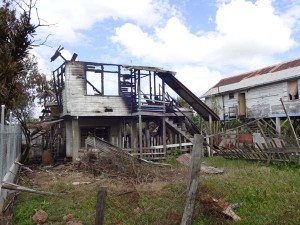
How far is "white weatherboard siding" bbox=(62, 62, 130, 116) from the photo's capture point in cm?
1788

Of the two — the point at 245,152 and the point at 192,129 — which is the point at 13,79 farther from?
the point at 192,129

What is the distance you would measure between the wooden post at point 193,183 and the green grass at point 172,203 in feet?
2.53

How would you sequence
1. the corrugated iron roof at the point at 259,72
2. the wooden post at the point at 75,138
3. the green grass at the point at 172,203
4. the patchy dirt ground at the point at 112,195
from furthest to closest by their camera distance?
the corrugated iron roof at the point at 259,72 → the wooden post at the point at 75,138 → the patchy dirt ground at the point at 112,195 → the green grass at the point at 172,203

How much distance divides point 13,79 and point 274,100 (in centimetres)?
2153

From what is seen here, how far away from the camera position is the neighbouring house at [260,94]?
85.1ft

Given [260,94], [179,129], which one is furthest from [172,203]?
[260,94]

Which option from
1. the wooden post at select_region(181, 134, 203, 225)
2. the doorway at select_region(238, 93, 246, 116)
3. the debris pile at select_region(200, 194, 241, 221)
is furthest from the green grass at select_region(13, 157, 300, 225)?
the doorway at select_region(238, 93, 246, 116)

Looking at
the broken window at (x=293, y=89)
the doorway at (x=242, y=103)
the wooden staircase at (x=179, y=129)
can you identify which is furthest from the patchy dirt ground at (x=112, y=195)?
the doorway at (x=242, y=103)

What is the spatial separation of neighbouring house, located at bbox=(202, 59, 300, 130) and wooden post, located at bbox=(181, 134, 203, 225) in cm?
2173

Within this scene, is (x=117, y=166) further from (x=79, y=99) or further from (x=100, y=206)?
(x=100, y=206)

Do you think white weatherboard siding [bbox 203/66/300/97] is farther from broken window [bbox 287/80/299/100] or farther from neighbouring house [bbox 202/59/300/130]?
broken window [bbox 287/80/299/100]

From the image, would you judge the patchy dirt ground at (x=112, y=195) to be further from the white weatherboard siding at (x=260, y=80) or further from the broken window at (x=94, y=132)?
the white weatherboard siding at (x=260, y=80)

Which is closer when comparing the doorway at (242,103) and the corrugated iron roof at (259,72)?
the corrugated iron roof at (259,72)

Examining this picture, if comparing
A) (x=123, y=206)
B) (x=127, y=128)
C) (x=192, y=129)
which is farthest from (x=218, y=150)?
(x=123, y=206)
